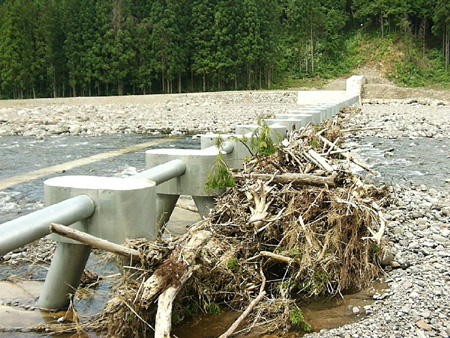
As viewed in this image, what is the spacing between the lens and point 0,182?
1014cm

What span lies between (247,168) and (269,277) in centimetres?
200

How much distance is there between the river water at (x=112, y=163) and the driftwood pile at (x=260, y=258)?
0.86ft

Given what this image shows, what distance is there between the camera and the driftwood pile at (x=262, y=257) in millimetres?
3531

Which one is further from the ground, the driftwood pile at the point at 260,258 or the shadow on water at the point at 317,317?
the driftwood pile at the point at 260,258

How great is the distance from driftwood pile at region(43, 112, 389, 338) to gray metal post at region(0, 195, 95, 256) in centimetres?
47

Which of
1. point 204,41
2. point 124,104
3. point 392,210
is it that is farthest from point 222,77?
point 392,210

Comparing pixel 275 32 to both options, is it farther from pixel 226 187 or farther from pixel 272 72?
pixel 226 187

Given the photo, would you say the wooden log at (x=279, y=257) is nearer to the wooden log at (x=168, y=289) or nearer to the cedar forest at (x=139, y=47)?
the wooden log at (x=168, y=289)

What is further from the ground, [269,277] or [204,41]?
[204,41]

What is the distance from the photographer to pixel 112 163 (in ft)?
39.8

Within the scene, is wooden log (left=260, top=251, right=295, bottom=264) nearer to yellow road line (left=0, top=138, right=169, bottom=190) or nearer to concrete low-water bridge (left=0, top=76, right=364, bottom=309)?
concrete low-water bridge (left=0, top=76, right=364, bottom=309)

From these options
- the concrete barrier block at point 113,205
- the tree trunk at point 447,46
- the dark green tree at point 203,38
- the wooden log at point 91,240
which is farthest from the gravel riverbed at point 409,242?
the tree trunk at point 447,46

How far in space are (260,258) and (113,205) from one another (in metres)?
1.55

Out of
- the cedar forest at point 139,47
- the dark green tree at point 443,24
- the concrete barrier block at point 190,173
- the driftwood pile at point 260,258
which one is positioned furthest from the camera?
the dark green tree at point 443,24
